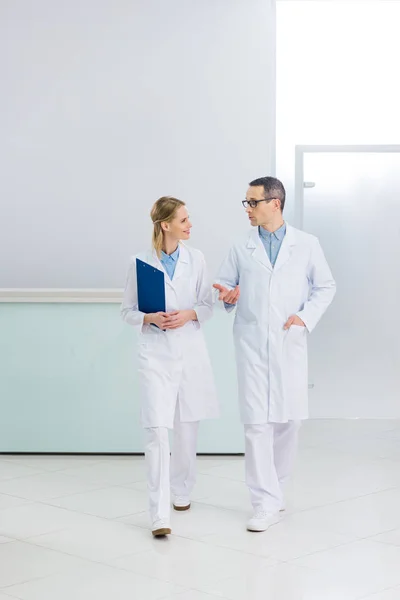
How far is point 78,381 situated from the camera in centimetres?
620

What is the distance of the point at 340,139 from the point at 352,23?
82cm

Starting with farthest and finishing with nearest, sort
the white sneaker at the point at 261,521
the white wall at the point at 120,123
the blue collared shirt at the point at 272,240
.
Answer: the white wall at the point at 120,123 → the blue collared shirt at the point at 272,240 → the white sneaker at the point at 261,521

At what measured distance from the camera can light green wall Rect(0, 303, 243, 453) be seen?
20.2ft

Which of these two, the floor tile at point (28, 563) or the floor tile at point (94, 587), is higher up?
the floor tile at point (94, 587)

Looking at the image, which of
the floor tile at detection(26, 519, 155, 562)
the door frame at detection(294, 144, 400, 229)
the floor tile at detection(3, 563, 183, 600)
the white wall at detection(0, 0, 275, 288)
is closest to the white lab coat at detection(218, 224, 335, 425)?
the floor tile at detection(26, 519, 155, 562)

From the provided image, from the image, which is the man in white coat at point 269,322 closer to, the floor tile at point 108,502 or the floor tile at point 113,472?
the floor tile at point 108,502

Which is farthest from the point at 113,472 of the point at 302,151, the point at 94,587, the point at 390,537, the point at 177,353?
the point at 302,151

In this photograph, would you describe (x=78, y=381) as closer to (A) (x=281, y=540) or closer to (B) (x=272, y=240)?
(B) (x=272, y=240)

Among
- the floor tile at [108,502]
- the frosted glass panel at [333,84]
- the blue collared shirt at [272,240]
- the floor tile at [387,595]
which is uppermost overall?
the frosted glass panel at [333,84]

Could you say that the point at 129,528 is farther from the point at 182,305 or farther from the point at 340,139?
the point at 340,139

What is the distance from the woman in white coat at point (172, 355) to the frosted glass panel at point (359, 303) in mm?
2884

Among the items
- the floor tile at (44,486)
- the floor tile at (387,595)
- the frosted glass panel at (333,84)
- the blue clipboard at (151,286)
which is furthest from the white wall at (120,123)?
the floor tile at (387,595)

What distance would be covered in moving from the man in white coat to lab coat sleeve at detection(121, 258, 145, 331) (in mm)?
385

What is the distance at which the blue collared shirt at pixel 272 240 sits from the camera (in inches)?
185
